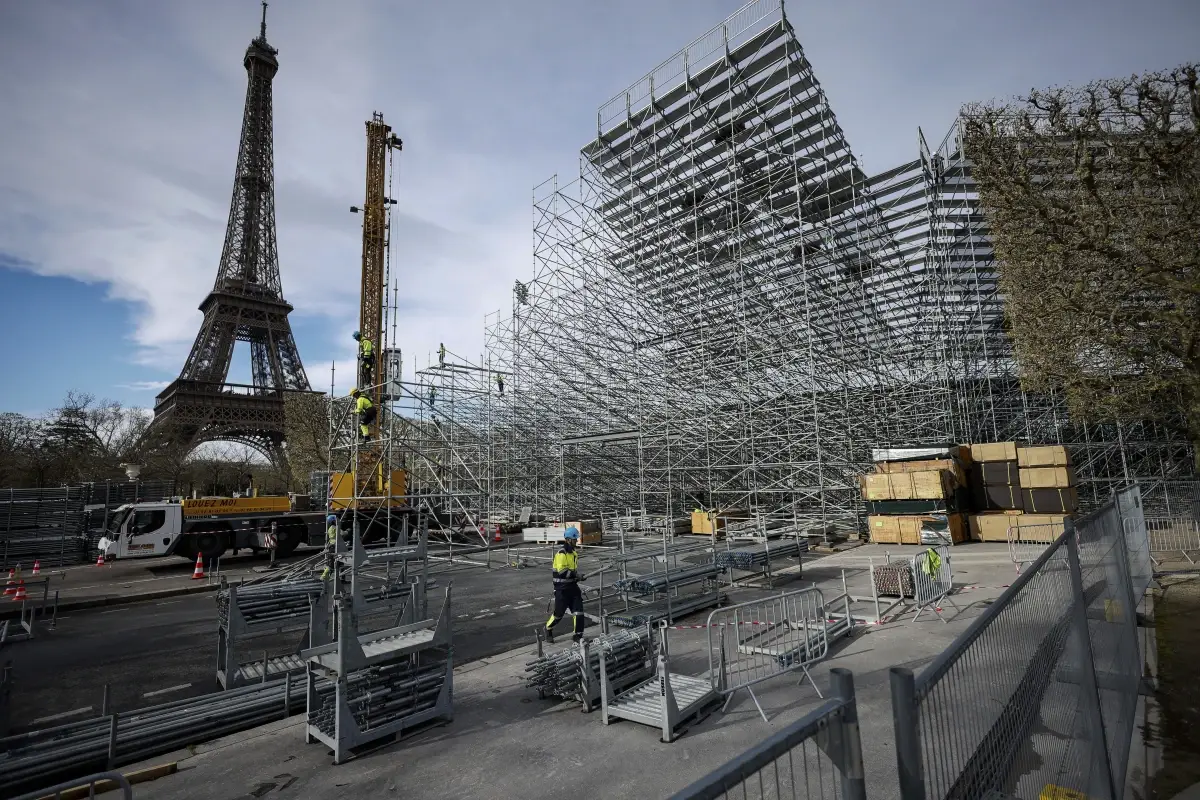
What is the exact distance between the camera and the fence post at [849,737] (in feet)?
5.48

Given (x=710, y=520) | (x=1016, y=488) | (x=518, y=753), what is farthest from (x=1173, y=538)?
(x=518, y=753)

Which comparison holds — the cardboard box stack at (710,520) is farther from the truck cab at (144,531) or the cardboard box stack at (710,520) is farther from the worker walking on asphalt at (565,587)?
the truck cab at (144,531)

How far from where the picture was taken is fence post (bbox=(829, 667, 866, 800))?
167 cm

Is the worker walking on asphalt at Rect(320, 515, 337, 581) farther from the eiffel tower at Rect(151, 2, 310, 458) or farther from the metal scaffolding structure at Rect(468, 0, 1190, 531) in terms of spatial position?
the eiffel tower at Rect(151, 2, 310, 458)

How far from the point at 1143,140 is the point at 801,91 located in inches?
332

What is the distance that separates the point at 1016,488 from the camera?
1758cm

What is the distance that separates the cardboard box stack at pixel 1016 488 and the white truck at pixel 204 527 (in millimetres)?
21516

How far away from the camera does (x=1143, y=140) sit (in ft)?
40.5

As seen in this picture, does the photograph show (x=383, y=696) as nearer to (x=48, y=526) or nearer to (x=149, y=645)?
(x=149, y=645)

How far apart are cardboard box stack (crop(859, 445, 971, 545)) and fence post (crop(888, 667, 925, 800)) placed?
16449 mm

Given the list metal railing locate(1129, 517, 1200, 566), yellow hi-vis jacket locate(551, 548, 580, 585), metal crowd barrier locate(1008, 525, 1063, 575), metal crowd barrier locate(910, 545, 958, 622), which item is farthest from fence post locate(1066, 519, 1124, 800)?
metal crowd barrier locate(1008, 525, 1063, 575)

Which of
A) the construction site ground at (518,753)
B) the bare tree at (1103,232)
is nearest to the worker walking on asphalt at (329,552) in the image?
the construction site ground at (518,753)

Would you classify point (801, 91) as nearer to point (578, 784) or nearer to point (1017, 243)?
point (1017, 243)

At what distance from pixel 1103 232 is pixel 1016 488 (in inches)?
326
